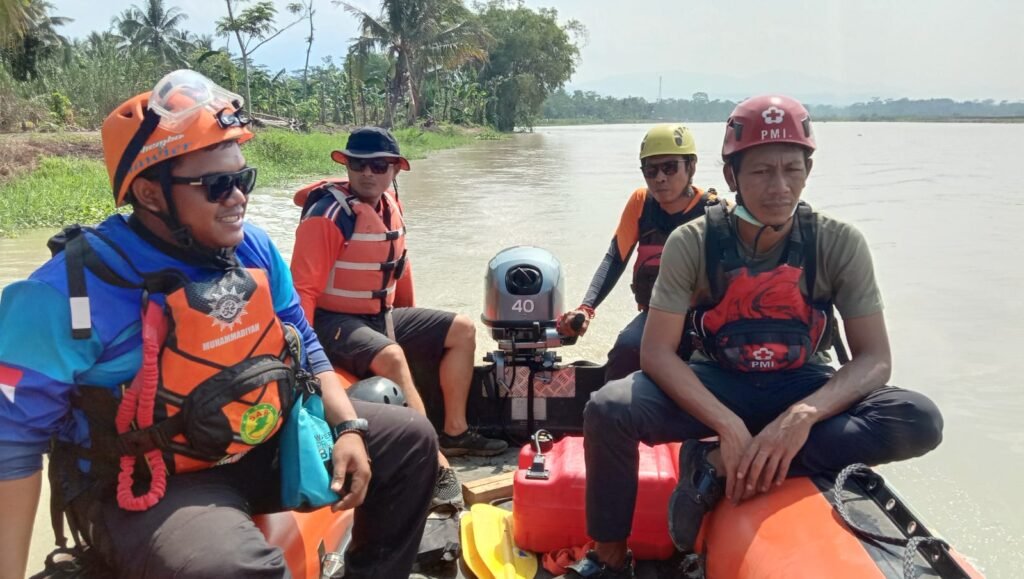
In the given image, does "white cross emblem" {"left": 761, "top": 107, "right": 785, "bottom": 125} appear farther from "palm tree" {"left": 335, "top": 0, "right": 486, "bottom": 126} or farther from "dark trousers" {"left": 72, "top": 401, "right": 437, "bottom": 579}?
"palm tree" {"left": 335, "top": 0, "right": 486, "bottom": 126}

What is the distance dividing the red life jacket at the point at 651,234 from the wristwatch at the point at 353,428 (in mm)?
1799

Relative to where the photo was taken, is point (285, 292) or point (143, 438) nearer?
point (143, 438)

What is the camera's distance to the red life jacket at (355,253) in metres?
3.45

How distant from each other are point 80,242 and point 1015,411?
5.25m

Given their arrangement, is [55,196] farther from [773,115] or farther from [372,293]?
[773,115]

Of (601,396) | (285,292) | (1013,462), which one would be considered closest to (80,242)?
(285,292)

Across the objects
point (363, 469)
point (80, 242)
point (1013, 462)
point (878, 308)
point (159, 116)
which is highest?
point (159, 116)

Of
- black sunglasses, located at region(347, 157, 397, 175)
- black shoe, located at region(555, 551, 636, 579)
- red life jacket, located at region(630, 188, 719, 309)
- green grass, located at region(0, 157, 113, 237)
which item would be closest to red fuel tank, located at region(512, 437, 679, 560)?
black shoe, located at region(555, 551, 636, 579)

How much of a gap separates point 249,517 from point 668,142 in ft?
7.79

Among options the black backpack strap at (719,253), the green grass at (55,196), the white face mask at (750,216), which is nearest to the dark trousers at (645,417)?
the black backpack strap at (719,253)

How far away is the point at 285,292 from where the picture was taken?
210 centimetres

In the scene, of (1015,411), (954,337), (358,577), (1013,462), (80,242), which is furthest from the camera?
(954,337)

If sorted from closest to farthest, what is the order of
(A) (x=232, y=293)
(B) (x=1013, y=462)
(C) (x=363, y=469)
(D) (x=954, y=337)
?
(A) (x=232, y=293) → (C) (x=363, y=469) → (B) (x=1013, y=462) → (D) (x=954, y=337)

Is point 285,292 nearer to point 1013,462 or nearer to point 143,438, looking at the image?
point 143,438
